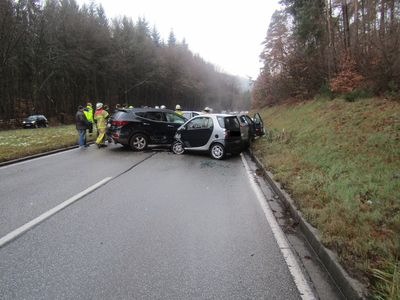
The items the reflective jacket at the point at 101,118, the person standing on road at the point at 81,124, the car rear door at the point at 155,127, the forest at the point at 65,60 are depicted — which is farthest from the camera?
the forest at the point at 65,60

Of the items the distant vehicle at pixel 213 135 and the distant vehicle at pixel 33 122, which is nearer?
the distant vehicle at pixel 213 135

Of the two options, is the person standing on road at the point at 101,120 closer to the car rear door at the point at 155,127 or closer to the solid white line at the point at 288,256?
the car rear door at the point at 155,127

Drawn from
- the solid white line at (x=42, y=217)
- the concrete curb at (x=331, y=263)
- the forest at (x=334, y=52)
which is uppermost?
the forest at (x=334, y=52)

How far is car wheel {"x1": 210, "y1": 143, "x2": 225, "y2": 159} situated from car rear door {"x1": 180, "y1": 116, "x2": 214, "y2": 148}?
37 cm

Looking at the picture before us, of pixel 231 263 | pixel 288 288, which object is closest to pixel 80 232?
pixel 231 263

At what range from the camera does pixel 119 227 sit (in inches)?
197

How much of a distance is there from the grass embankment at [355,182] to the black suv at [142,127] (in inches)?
163

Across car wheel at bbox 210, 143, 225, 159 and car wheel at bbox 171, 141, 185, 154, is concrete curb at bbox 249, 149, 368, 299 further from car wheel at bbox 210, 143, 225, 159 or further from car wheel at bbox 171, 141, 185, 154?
car wheel at bbox 171, 141, 185, 154

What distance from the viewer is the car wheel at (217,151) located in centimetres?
1203

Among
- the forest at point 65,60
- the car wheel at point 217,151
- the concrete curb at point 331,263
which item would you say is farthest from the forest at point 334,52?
the forest at point 65,60

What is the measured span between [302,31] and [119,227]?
23.7 meters

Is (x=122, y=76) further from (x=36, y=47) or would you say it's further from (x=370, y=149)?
(x=370, y=149)

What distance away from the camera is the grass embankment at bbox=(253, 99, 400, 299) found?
11.8 feet

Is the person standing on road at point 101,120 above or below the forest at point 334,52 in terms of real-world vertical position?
below
